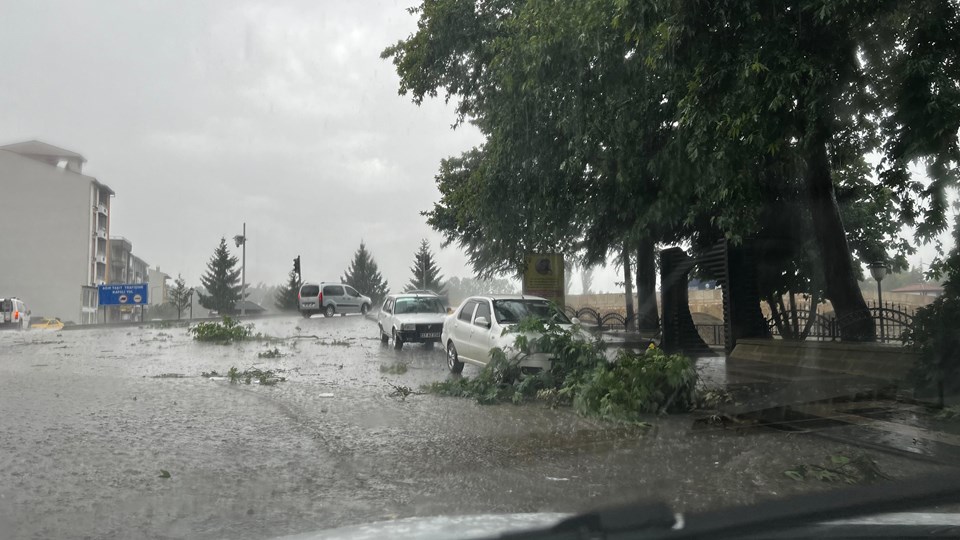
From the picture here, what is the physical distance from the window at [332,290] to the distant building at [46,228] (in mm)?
32605

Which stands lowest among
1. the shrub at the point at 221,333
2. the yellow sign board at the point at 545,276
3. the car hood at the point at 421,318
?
the shrub at the point at 221,333

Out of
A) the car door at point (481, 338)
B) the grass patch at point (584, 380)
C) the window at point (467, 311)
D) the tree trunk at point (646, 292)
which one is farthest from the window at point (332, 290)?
the grass patch at point (584, 380)

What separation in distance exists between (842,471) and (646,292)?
68.6ft

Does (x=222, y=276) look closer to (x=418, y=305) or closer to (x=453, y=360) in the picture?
(x=418, y=305)

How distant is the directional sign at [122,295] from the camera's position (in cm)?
4759

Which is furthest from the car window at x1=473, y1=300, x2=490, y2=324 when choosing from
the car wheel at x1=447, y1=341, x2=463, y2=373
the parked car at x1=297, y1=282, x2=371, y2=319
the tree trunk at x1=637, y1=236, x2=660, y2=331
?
the parked car at x1=297, y1=282, x2=371, y2=319

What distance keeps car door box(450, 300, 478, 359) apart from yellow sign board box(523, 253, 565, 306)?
757 cm

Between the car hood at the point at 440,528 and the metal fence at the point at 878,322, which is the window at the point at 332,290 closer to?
the metal fence at the point at 878,322

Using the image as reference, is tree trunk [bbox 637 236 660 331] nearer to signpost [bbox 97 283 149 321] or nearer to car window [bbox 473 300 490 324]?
car window [bbox 473 300 490 324]

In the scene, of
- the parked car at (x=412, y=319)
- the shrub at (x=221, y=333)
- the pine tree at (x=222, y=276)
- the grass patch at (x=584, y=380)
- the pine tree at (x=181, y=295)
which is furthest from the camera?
the pine tree at (x=222, y=276)

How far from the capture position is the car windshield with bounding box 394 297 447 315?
2400 centimetres

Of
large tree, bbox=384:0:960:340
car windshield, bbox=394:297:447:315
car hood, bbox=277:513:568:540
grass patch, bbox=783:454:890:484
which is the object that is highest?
large tree, bbox=384:0:960:340

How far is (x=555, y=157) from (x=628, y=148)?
93.6 inches

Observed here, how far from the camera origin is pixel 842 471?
6.55 meters
